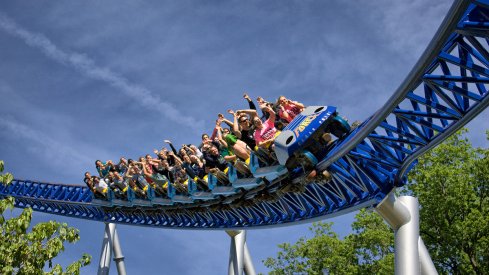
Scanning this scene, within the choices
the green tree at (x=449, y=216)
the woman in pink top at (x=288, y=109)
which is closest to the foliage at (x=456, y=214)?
the green tree at (x=449, y=216)

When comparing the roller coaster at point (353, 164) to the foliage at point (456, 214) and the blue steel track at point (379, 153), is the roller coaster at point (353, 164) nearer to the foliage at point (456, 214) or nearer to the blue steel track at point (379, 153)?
the blue steel track at point (379, 153)

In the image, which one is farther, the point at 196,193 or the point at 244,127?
the point at 196,193

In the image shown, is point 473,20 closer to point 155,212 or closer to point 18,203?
point 155,212

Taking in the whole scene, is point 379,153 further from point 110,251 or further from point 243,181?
point 110,251

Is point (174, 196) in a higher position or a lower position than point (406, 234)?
higher

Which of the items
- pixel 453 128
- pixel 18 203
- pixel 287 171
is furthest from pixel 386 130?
pixel 18 203

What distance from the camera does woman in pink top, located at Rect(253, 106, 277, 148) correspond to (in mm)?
8602

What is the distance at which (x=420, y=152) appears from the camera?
6762mm

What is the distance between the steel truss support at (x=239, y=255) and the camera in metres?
11.9

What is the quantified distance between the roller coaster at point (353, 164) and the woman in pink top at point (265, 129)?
28 cm

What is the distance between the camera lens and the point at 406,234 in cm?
725

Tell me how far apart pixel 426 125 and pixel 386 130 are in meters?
0.65

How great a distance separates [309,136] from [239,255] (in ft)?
16.4

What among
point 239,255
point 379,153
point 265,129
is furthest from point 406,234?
point 239,255
